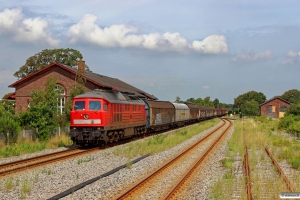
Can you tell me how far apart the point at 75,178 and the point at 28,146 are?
9.32 meters

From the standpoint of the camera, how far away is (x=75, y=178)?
12.8 m

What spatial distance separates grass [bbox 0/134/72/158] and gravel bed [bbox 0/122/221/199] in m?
1.41

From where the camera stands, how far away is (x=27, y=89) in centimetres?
4434

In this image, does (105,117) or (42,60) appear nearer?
(105,117)

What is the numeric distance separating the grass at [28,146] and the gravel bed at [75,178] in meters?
1.41

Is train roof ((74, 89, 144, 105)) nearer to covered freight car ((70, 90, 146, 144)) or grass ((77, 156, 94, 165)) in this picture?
covered freight car ((70, 90, 146, 144))

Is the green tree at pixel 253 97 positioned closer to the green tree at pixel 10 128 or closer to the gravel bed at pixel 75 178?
the green tree at pixel 10 128

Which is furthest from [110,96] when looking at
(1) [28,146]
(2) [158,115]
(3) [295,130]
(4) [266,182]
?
(3) [295,130]

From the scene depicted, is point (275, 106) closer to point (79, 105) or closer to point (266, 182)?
point (79, 105)

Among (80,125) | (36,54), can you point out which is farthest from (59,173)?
(36,54)

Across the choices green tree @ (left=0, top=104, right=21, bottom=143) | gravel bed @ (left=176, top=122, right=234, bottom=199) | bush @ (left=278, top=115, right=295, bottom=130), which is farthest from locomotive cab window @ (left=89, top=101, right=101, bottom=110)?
bush @ (left=278, top=115, right=295, bottom=130)

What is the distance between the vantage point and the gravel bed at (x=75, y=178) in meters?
10.6

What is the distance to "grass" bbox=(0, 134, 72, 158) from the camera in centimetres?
1907

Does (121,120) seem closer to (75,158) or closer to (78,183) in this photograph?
(75,158)
